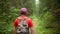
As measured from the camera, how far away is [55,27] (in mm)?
8625

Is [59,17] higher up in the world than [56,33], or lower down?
higher up

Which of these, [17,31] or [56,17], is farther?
[56,17]

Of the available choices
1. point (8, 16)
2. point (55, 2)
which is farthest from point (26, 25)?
point (8, 16)

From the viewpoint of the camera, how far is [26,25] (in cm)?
559

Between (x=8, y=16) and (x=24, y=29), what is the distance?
14.3ft

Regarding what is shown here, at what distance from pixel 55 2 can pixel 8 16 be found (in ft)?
9.00

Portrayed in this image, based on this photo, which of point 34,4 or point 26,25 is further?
point 34,4

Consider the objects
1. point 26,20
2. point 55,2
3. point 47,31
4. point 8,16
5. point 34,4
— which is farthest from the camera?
point 34,4

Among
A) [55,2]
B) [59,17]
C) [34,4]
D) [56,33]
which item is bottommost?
[56,33]

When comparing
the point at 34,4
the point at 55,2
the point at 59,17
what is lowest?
the point at 59,17

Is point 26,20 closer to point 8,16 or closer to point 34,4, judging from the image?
point 8,16

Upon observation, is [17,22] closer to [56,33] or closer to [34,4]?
[56,33]

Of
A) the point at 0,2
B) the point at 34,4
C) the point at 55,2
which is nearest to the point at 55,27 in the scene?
the point at 55,2

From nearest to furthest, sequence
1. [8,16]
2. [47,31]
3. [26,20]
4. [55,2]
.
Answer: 1. [26,20]
2. [55,2]
3. [47,31]
4. [8,16]
